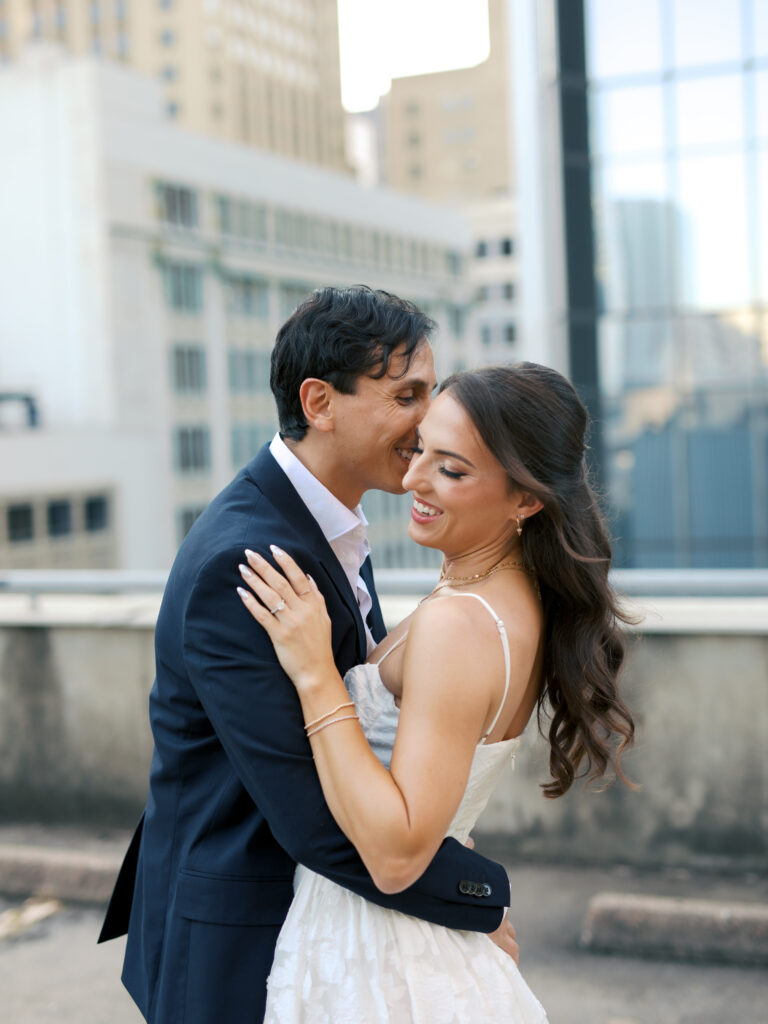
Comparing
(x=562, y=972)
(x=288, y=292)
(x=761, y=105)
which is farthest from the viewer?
(x=288, y=292)

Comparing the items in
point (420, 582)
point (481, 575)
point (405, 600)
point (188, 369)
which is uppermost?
point (188, 369)

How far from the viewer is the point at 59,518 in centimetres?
4519

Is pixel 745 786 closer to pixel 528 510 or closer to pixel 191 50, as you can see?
pixel 528 510

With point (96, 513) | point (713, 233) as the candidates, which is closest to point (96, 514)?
point (96, 513)

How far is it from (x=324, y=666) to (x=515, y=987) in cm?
70

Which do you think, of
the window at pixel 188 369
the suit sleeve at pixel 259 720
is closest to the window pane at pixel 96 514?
the window at pixel 188 369

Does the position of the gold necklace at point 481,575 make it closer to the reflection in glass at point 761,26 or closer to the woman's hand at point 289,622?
the woman's hand at point 289,622

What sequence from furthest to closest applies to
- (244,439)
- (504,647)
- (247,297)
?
(247,297), (244,439), (504,647)

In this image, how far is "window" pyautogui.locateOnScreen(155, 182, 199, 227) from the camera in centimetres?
5722

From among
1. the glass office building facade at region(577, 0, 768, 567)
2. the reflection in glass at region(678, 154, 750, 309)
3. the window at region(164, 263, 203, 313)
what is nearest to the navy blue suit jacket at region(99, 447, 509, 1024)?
the glass office building facade at region(577, 0, 768, 567)

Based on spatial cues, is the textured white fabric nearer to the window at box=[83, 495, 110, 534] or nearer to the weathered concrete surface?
the weathered concrete surface

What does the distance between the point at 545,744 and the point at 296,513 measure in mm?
2222

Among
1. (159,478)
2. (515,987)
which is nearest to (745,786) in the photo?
(515,987)

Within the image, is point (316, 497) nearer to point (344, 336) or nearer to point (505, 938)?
point (344, 336)
